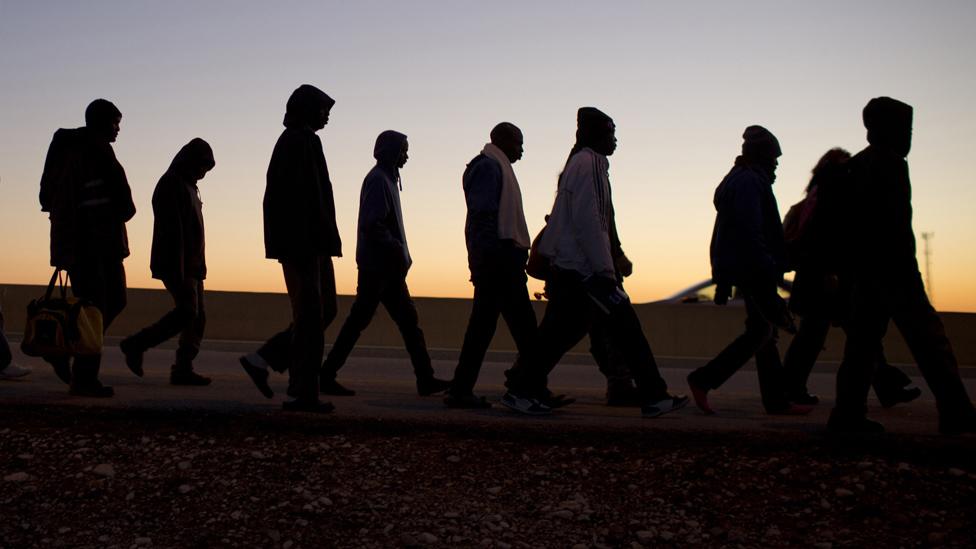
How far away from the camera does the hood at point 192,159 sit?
8773 millimetres

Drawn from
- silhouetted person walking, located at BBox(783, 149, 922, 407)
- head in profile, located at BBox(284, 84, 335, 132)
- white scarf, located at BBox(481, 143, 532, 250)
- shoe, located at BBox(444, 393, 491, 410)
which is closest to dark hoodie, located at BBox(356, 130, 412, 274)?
white scarf, located at BBox(481, 143, 532, 250)

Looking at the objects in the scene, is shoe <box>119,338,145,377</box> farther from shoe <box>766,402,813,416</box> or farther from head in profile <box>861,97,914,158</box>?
head in profile <box>861,97,914,158</box>

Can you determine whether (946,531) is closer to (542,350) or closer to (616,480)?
(616,480)

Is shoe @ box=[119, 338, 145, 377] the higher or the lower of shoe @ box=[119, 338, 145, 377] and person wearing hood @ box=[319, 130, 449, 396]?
the lower

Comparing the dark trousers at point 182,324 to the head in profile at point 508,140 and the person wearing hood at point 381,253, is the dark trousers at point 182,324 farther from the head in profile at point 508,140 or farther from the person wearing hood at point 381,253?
the head in profile at point 508,140

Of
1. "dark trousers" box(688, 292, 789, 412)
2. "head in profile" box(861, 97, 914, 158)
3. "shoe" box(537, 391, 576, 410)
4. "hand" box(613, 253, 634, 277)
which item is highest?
"head in profile" box(861, 97, 914, 158)

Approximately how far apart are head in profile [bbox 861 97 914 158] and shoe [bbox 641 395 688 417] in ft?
6.47

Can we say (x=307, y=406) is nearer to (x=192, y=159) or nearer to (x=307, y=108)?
(x=307, y=108)

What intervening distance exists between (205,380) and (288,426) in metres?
2.65

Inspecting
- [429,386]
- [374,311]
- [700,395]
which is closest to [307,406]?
[374,311]

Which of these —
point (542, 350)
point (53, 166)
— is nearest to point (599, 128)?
point (542, 350)

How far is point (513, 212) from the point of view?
736 cm

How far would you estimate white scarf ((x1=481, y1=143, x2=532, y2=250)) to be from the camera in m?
7.26

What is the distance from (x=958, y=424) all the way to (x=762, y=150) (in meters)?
2.19
